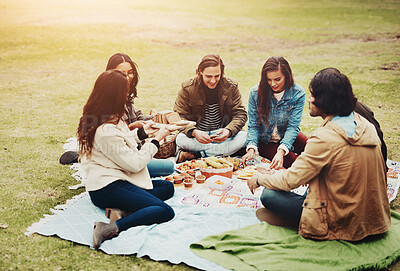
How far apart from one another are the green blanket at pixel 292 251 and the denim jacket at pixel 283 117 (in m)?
1.94

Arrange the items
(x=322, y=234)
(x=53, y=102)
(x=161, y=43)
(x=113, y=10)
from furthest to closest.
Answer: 1. (x=113, y=10)
2. (x=161, y=43)
3. (x=53, y=102)
4. (x=322, y=234)

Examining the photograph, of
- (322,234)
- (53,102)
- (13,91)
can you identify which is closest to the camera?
(322,234)

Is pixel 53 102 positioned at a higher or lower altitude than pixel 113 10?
lower

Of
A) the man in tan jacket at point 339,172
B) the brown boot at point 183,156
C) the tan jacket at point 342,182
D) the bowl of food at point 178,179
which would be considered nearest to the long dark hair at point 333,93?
the man in tan jacket at point 339,172

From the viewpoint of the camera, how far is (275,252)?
3648 millimetres

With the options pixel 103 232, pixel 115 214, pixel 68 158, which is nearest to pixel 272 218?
pixel 115 214

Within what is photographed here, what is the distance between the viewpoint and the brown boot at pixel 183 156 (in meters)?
6.19

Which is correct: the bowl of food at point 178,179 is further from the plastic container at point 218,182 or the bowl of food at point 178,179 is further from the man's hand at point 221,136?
the man's hand at point 221,136

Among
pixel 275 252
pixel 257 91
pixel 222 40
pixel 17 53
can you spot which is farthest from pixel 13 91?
pixel 222 40

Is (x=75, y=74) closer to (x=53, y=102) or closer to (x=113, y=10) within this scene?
(x=53, y=102)

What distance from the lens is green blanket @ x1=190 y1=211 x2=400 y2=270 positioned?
3502mm

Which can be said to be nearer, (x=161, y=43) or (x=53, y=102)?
(x=53, y=102)

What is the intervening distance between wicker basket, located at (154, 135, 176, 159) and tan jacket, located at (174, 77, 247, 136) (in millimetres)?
364

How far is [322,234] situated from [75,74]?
11.6 meters
